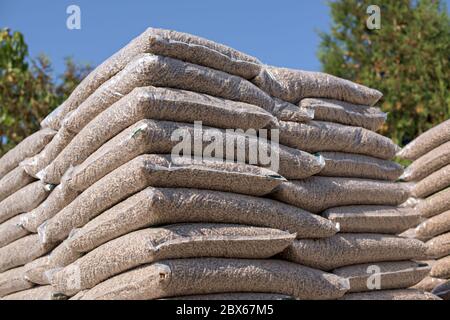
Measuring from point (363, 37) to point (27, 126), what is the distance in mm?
6906

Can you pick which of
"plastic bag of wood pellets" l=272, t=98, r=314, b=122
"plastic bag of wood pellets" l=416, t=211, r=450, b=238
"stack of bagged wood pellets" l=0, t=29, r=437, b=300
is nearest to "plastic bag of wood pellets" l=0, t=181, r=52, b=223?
"stack of bagged wood pellets" l=0, t=29, r=437, b=300

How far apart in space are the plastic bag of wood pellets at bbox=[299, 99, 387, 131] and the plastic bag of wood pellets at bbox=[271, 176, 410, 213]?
0.38 meters

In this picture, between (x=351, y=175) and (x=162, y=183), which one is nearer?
(x=162, y=183)

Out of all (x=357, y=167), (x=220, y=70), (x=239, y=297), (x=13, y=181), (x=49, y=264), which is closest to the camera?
(x=239, y=297)

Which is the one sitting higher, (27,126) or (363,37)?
(363,37)

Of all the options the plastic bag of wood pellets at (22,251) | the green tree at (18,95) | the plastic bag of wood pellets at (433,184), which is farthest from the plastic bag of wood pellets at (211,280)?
the green tree at (18,95)

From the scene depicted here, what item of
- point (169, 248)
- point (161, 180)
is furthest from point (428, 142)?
point (169, 248)

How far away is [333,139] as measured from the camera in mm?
3918

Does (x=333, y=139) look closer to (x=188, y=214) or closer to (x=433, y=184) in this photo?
(x=188, y=214)

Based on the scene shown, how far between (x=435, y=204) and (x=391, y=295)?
1.44 meters

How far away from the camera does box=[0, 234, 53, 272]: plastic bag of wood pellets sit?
3901mm

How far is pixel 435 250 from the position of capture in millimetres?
5086
